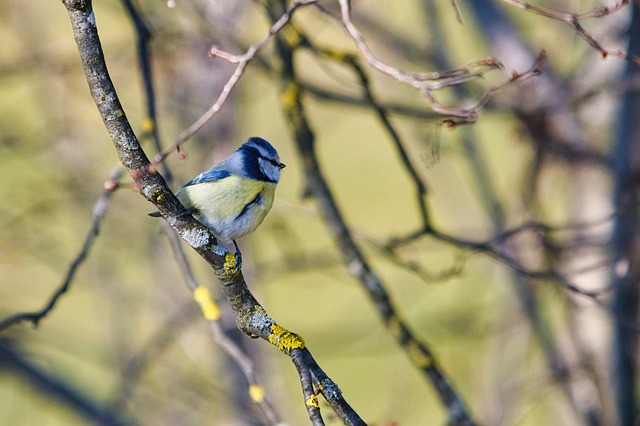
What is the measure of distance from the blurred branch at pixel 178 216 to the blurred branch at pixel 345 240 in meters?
1.23

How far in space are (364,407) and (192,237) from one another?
5008 millimetres

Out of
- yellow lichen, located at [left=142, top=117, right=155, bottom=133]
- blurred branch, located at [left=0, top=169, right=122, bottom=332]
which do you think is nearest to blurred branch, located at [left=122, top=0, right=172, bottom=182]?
yellow lichen, located at [left=142, top=117, right=155, bottom=133]

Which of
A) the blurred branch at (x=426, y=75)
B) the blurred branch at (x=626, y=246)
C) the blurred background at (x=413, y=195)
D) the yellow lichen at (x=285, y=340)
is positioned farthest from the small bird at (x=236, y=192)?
the blurred branch at (x=626, y=246)

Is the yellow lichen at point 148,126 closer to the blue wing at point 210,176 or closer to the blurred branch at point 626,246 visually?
the blue wing at point 210,176

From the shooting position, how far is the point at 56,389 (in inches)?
117

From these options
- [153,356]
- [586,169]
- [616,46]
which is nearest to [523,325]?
[586,169]

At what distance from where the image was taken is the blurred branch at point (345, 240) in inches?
109

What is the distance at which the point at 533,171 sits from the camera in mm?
3465

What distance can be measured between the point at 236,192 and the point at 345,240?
38.1 inches

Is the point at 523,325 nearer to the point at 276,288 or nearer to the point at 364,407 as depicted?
the point at 364,407

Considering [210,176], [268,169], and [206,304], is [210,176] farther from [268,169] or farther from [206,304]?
[206,304]

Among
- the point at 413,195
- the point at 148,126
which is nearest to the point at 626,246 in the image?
the point at 413,195

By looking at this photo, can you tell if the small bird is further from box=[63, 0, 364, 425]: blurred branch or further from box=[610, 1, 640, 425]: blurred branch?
box=[610, 1, 640, 425]: blurred branch

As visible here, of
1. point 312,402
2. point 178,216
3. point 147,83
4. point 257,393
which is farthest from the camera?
point 147,83
